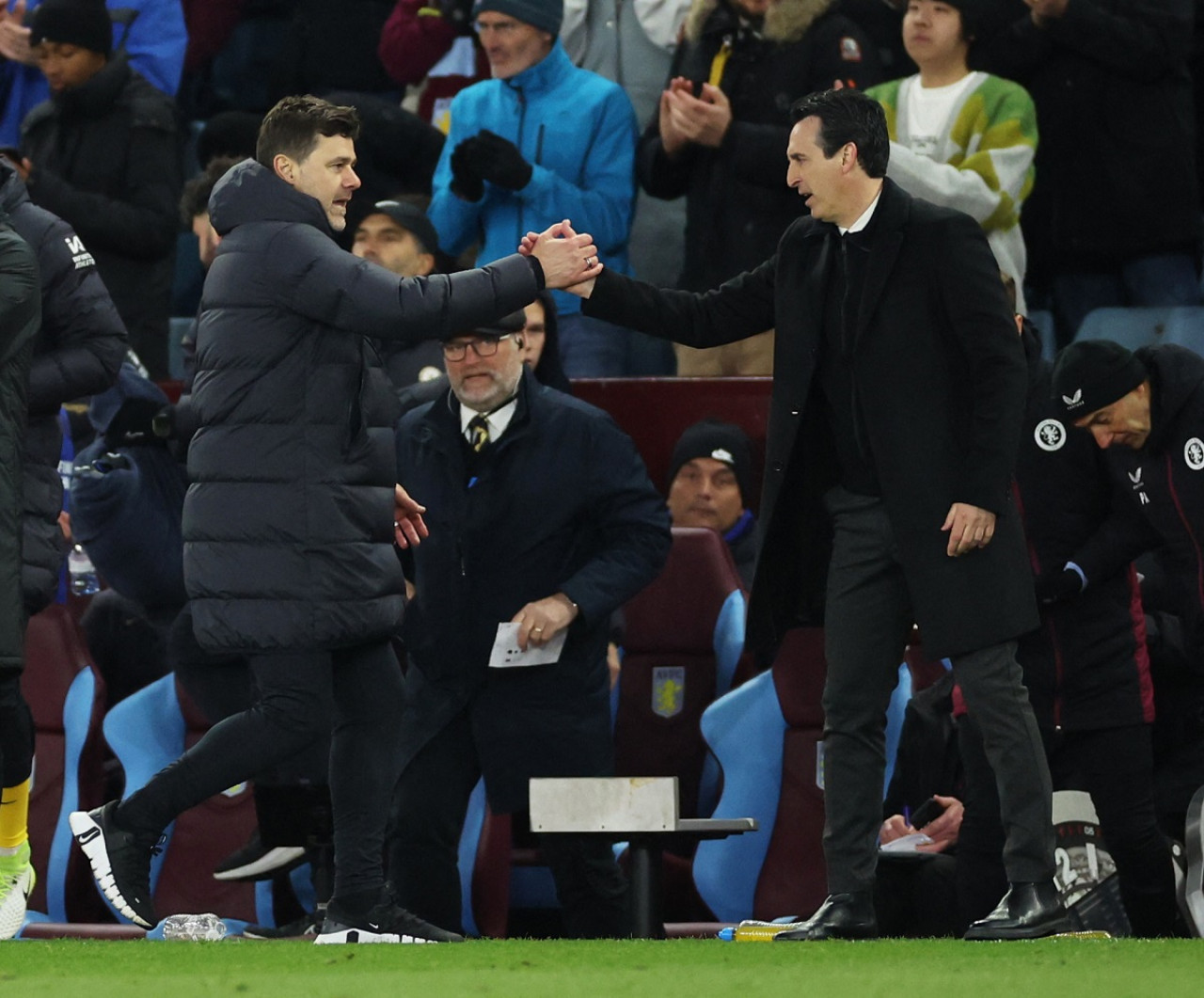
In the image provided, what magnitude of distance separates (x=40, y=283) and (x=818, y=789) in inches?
115

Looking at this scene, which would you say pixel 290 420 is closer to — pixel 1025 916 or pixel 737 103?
pixel 1025 916

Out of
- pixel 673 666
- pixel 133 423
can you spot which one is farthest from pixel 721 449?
pixel 133 423

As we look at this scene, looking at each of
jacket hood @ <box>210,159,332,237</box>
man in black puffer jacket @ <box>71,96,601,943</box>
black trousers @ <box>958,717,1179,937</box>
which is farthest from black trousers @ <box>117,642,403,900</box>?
black trousers @ <box>958,717,1179,937</box>

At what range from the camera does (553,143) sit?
361 inches

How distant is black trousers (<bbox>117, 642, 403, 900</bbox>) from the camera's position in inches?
227

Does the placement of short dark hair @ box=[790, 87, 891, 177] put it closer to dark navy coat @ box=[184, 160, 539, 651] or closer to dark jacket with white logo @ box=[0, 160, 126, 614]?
dark navy coat @ box=[184, 160, 539, 651]

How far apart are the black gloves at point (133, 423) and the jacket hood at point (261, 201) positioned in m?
1.68

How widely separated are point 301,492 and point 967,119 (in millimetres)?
4109

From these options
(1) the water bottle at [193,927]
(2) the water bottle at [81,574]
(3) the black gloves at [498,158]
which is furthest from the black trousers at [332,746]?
(3) the black gloves at [498,158]

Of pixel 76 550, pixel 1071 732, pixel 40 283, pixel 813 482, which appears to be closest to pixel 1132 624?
pixel 1071 732

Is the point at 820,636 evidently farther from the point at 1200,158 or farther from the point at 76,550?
the point at 1200,158

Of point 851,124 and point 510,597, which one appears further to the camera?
point 510,597

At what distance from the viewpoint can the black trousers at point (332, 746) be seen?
18.9ft

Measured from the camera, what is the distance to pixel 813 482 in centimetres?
604
